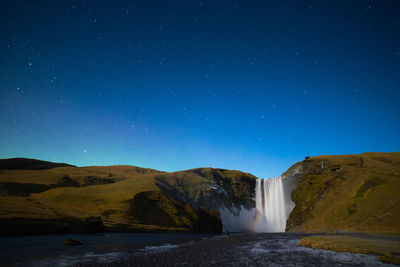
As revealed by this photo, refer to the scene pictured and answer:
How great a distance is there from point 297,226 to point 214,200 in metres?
63.6

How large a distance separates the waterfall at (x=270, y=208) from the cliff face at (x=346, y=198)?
38.2 feet

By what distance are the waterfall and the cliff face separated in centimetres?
1165

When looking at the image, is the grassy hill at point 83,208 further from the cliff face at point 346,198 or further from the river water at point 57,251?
the cliff face at point 346,198

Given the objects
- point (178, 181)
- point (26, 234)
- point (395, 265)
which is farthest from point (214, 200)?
point (395, 265)

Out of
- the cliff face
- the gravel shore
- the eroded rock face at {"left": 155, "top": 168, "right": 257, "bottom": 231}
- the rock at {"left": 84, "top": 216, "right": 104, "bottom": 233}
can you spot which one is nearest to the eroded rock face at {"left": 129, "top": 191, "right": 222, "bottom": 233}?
the rock at {"left": 84, "top": 216, "right": 104, "bottom": 233}

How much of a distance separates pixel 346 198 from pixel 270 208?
206 feet

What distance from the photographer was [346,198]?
84.2 meters

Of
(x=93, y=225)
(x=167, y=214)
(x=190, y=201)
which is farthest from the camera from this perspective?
(x=190, y=201)

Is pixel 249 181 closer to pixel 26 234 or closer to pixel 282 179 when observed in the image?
pixel 282 179

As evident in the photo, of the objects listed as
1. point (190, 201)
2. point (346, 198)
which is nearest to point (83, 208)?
point (190, 201)

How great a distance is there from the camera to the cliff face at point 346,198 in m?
66.6

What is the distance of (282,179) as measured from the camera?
139625mm

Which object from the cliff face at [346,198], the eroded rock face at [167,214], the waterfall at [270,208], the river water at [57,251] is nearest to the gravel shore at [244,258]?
the river water at [57,251]

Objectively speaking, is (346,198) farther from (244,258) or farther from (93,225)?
(93,225)
